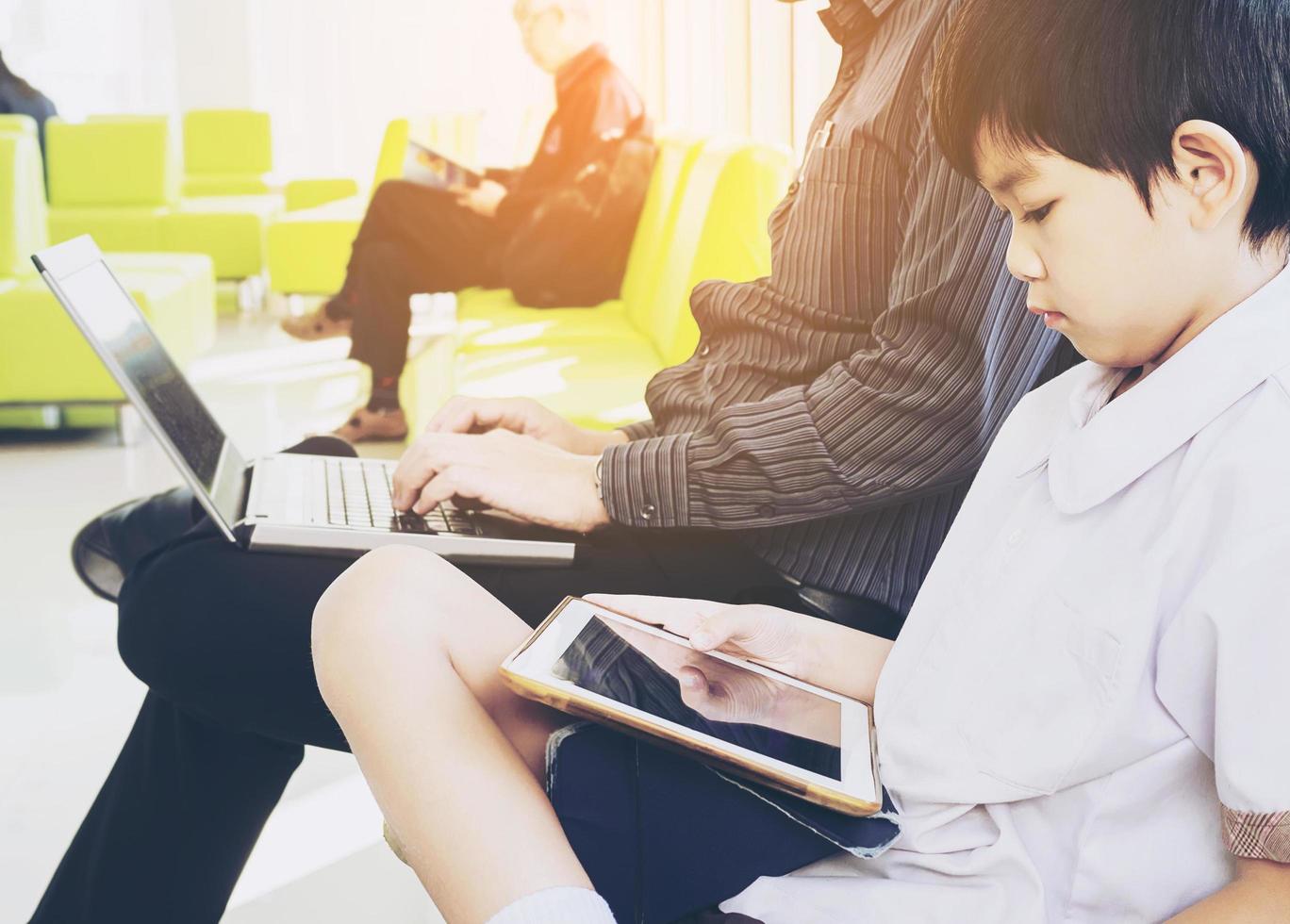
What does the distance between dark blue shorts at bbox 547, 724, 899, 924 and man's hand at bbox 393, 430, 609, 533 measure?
40 cm

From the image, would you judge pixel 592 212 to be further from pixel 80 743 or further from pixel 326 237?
pixel 326 237

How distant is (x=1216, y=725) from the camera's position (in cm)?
55

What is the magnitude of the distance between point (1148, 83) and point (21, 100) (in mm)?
6602

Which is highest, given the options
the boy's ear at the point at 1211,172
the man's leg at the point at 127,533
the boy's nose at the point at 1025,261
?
the boy's ear at the point at 1211,172

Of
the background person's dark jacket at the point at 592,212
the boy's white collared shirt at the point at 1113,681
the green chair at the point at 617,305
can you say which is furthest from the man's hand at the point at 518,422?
the background person's dark jacket at the point at 592,212

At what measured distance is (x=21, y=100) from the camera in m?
6.14

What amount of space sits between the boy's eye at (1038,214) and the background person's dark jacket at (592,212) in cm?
242

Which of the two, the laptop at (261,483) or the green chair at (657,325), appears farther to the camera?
the green chair at (657,325)

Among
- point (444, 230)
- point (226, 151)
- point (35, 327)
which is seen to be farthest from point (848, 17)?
point (226, 151)

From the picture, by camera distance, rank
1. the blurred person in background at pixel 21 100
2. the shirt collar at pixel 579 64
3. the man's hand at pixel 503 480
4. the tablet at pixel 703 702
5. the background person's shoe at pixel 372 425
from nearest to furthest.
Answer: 1. the tablet at pixel 703 702
2. the man's hand at pixel 503 480
3. the shirt collar at pixel 579 64
4. the background person's shoe at pixel 372 425
5. the blurred person in background at pixel 21 100

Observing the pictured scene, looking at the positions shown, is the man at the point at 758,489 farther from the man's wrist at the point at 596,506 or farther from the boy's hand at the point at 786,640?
the boy's hand at the point at 786,640

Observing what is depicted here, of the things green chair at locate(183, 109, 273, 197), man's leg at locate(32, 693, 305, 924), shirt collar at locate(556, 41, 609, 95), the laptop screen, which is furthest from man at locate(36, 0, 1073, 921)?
green chair at locate(183, 109, 273, 197)

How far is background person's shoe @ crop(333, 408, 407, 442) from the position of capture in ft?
11.5

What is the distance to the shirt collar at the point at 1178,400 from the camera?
0.60 metres
